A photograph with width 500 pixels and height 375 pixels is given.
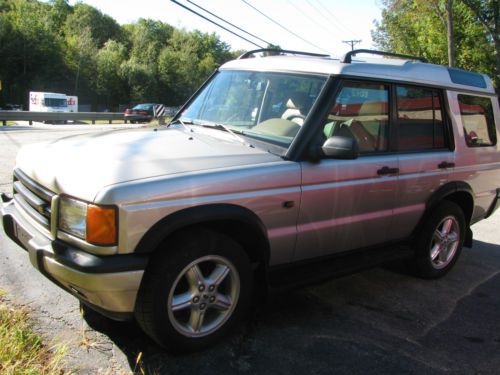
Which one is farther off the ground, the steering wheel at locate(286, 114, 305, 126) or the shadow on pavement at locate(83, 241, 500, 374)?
the steering wheel at locate(286, 114, 305, 126)

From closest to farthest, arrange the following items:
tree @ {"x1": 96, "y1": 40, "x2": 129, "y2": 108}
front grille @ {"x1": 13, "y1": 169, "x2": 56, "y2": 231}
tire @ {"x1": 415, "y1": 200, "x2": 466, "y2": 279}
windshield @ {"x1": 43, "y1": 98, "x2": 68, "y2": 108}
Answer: front grille @ {"x1": 13, "y1": 169, "x2": 56, "y2": 231} → tire @ {"x1": 415, "y1": 200, "x2": 466, "y2": 279} → windshield @ {"x1": 43, "y1": 98, "x2": 68, "y2": 108} → tree @ {"x1": 96, "y1": 40, "x2": 129, "y2": 108}

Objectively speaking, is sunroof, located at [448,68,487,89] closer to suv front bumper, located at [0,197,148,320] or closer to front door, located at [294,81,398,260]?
front door, located at [294,81,398,260]

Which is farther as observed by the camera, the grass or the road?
the road

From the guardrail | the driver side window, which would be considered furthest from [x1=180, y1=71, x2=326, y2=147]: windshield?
the guardrail

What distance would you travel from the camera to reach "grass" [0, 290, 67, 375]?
8.46ft

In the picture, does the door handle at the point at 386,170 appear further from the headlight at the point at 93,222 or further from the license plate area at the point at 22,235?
the license plate area at the point at 22,235

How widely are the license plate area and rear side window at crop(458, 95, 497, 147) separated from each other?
159 inches

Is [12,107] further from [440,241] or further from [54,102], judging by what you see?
[440,241]

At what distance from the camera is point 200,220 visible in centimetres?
287

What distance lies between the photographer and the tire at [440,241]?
4.55 metres

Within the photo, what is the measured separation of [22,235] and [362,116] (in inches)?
106

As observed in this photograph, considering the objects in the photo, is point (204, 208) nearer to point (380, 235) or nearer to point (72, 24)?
point (380, 235)

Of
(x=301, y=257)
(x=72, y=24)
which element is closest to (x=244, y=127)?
(x=301, y=257)

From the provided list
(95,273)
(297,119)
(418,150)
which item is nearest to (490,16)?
(418,150)
